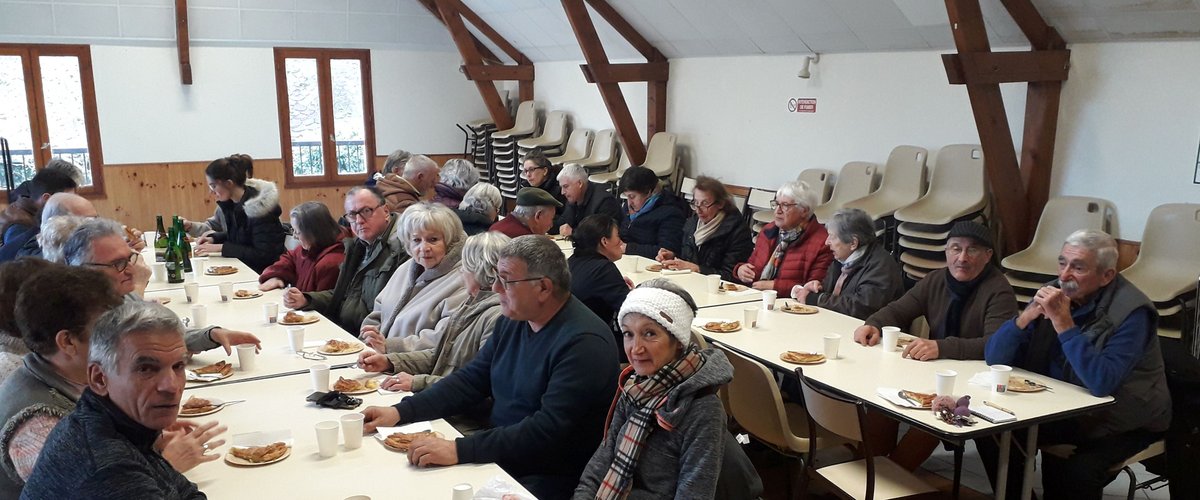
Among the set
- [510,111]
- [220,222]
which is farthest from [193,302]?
[510,111]

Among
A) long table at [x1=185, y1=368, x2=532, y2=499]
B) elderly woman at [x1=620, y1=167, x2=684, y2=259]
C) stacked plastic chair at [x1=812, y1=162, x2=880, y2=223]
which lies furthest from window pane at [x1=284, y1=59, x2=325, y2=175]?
long table at [x1=185, y1=368, x2=532, y2=499]

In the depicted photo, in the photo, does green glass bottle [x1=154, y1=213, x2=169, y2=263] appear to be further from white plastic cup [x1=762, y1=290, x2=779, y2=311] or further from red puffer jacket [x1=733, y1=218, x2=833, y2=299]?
red puffer jacket [x1=733, y1=218, x2=833, y2=299]

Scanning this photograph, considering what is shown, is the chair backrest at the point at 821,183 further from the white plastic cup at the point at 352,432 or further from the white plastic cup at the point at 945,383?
the white plastic cup at the point at 352,432

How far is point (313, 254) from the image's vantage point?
4883 mm

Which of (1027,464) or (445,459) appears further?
(1027,464)

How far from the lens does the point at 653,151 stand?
28.7 feet

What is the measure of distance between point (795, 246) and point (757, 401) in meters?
1.95

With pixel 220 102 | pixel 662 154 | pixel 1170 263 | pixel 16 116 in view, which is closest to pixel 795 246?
pixel 1170 263

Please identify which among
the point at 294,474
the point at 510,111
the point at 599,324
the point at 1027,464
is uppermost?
the point at 510,111

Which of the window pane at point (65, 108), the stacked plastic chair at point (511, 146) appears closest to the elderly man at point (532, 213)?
the stacked plastic chair at point (511, 146)

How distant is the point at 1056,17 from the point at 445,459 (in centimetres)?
472

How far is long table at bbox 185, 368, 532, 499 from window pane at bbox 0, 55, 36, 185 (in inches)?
339

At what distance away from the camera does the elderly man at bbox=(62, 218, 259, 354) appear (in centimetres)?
318

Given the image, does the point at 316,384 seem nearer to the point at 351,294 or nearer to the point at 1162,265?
the point at 351,294
